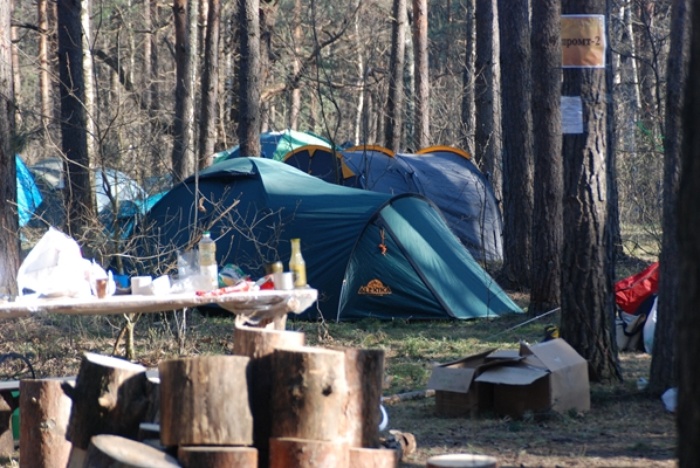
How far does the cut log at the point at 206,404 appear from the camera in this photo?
3959 millimetres

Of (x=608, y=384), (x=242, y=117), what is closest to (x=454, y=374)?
(x=608, y=384)

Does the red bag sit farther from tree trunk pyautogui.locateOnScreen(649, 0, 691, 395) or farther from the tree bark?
the tree bark

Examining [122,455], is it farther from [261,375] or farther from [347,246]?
[347,246]

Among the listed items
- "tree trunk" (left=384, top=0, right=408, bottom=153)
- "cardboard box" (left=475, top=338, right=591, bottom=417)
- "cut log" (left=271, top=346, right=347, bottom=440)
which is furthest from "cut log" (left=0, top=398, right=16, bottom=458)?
"tree trunk" (left=384, top=0, right=408, bottom=153)

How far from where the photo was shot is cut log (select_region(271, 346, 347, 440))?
3986 mm

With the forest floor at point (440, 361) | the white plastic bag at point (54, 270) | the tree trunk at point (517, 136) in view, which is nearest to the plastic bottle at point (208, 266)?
the white plastic bag at point (54, 270)

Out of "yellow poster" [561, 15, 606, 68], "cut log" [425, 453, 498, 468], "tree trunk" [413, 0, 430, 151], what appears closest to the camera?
"cut log" [425, 453, 498, 468]

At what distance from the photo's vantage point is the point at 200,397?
13.0 ft

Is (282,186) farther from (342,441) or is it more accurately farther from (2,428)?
(342,441)

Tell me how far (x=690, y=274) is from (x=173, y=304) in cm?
357

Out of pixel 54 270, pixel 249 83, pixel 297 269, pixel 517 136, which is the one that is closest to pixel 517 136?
pixel 517 136

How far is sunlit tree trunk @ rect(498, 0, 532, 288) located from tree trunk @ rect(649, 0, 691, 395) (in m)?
5.29

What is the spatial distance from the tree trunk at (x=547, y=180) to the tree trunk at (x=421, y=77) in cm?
889

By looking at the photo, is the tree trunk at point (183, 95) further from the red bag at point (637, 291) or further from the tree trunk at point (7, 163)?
the red bag at point (637, 291)
